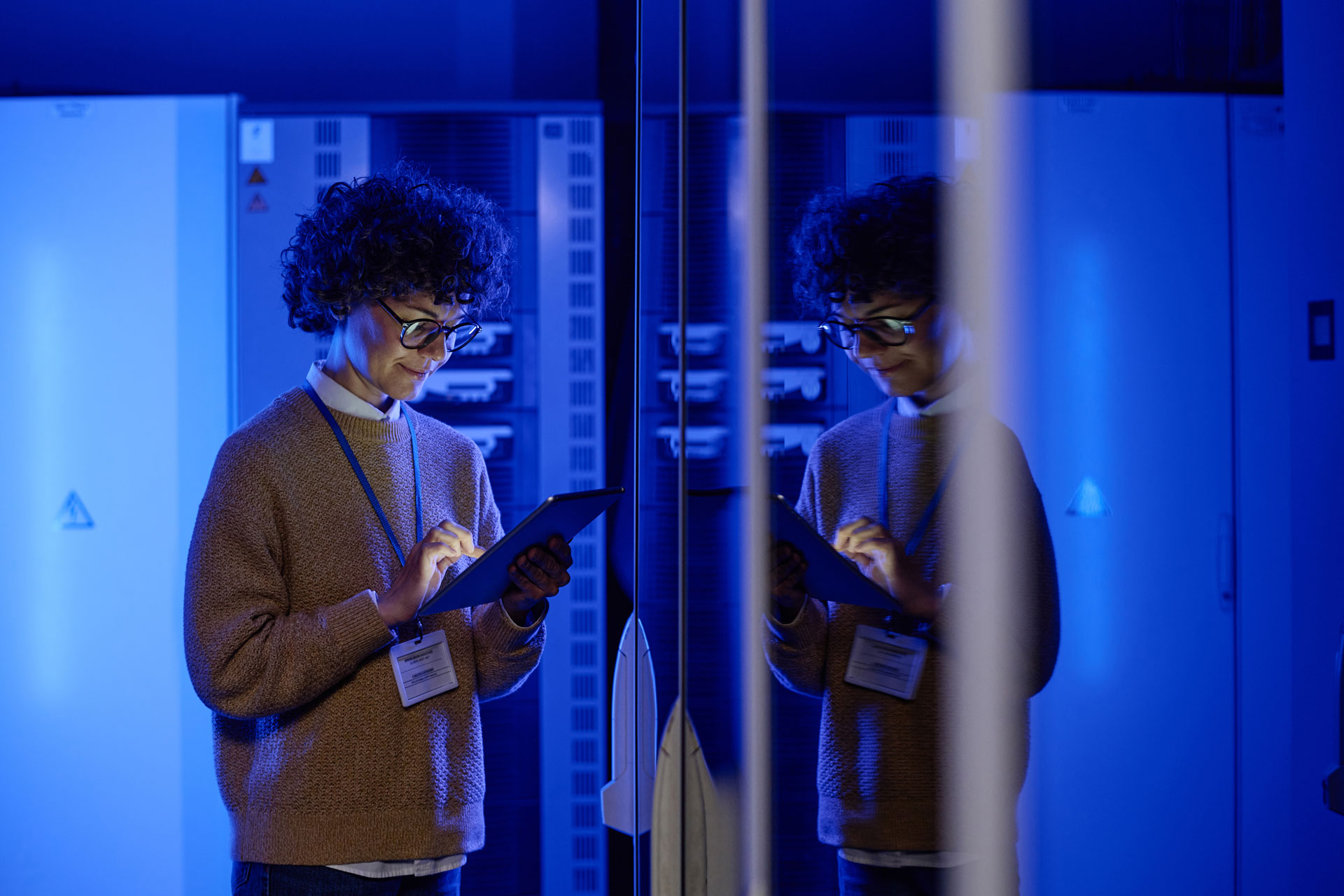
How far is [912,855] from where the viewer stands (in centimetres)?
40

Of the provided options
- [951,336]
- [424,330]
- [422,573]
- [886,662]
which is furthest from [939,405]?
[424,330]

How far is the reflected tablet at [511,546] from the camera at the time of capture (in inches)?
47.2

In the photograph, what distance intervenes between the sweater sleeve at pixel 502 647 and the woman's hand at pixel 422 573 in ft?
0.24

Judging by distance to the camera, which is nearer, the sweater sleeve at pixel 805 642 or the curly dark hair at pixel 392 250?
the sweater sleeve at pixel 805 642

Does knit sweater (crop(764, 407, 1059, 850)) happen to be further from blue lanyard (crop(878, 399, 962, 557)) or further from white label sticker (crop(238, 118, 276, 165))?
white label sticker (crop(238, 118, 276, 165))

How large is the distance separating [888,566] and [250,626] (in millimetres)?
1048

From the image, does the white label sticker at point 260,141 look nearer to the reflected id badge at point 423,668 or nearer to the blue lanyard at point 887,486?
the reflected id badge at point 423,668

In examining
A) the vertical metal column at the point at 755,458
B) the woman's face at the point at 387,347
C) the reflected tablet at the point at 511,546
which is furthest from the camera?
the woman's face at the point at 387,347

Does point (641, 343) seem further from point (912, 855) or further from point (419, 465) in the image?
point (912, 855)

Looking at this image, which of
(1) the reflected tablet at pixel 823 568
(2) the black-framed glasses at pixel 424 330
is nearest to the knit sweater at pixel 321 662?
(2) the black-framed glasses at pixel 424 330

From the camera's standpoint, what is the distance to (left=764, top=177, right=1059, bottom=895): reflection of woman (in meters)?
0.35

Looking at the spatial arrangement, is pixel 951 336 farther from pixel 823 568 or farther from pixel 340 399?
pixel 340 399

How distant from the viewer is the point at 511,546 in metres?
1.23

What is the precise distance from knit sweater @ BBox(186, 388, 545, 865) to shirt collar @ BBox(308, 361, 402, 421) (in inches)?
0.8
